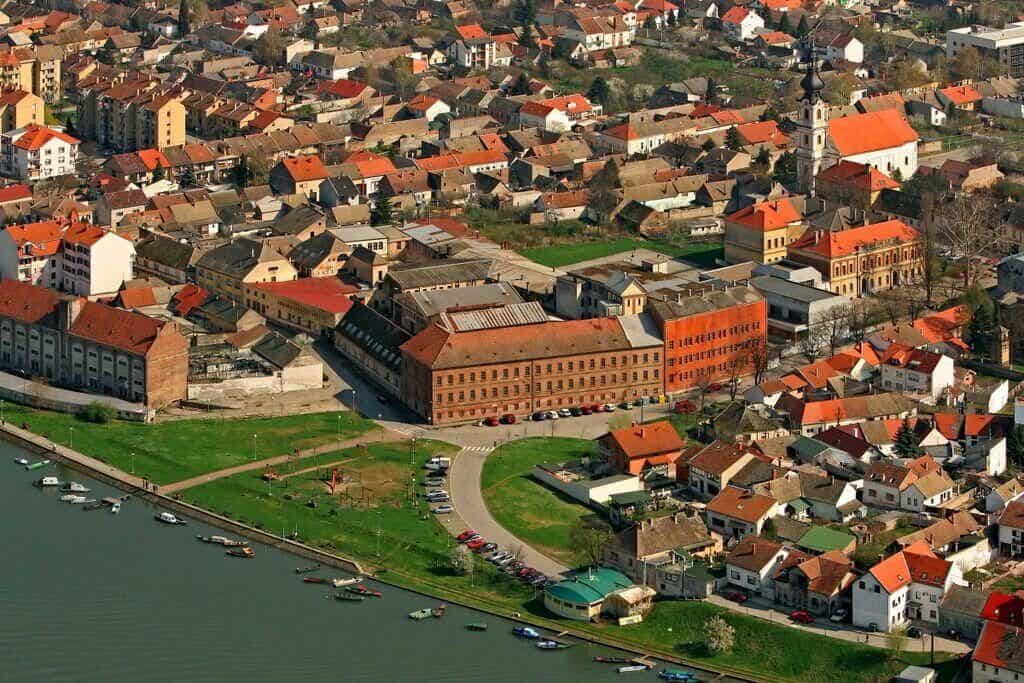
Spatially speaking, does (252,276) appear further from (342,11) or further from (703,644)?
(342,11)

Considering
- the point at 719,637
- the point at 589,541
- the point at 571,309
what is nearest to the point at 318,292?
the point at 571,309

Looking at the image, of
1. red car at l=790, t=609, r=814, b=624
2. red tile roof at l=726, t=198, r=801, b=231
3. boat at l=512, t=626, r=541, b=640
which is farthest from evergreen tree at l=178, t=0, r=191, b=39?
red car at l=790, t=609, r=814, b=624

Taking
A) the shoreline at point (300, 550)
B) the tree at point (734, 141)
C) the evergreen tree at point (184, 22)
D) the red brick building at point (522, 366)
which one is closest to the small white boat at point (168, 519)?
the shoreline at point (300, 550)

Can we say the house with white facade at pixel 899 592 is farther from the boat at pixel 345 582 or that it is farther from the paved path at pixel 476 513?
the boat at pixel 345 582

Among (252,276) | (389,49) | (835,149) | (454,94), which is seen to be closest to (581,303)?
(252,276)

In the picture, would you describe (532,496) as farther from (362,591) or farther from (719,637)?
(719,637)

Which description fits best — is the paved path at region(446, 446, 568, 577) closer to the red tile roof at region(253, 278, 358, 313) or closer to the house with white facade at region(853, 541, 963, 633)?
the house with white facade at region(853, 541, 963, 633)
